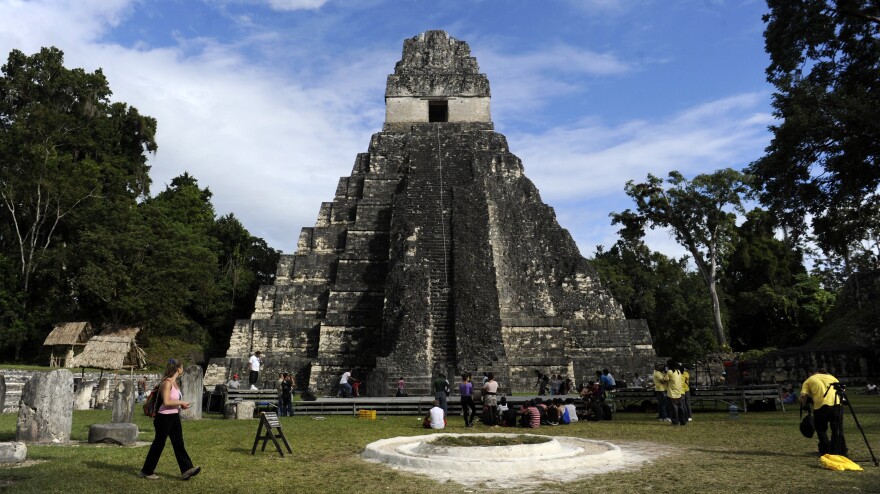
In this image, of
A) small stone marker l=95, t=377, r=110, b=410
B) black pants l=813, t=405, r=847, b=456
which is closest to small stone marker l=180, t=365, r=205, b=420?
small stone marker l=95, t=377, r=110, b=410

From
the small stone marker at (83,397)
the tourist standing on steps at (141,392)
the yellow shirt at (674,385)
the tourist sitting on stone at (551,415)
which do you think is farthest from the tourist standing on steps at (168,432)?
the tourist standing on steps at (141,392)

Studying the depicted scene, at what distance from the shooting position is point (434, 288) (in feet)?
60.0

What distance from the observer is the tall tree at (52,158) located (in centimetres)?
2658

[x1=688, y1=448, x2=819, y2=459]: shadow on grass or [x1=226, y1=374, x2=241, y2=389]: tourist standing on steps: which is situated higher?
[x1=226, y1=374, x2=241, y2=389]: tourist standing on steps

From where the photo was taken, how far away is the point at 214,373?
1831 cm

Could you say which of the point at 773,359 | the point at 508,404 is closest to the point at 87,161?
the point at 508,404

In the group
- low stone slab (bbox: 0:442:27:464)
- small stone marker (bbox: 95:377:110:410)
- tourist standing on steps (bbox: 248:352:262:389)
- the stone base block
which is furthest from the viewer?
tourist standing on steps (bbox: 248:352:262:389)

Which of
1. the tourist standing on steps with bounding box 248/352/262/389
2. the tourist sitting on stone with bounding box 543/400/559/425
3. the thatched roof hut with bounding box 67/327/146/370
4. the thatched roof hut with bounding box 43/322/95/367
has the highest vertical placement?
the thatched roof hut with bounding box 43/322/95/367

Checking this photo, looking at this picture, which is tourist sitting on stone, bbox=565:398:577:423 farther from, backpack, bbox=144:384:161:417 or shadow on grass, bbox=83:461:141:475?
backpack, bbox=144:384:161:417

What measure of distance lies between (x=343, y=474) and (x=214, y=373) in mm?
13286

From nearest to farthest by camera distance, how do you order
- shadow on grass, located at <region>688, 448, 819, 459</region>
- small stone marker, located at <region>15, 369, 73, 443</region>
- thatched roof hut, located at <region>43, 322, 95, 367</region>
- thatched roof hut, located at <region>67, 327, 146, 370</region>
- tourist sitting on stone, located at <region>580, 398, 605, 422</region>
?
shadow on grass, located at <region>688, 448, 819, 459</region>, small stone marker, located at <region>15, 369, 73, 443</region>, tourist sitting on stone, located at <region>580, 398, 605, 422</region>, thatched roof hut, located at <region>67, 327, 146, 370</region>, thatched roof hut, located at <region>43, 322, 95, 367</region>

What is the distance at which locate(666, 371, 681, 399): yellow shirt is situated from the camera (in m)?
10.8

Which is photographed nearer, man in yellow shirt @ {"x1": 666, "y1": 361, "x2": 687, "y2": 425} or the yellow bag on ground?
the yellow bag on ground

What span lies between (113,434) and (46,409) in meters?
0.93
